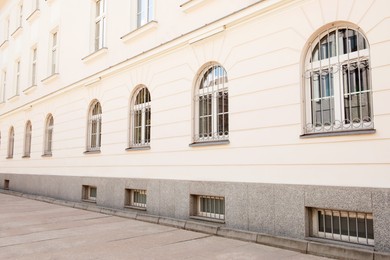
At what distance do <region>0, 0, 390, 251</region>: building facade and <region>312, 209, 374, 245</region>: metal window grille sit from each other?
0.02 m

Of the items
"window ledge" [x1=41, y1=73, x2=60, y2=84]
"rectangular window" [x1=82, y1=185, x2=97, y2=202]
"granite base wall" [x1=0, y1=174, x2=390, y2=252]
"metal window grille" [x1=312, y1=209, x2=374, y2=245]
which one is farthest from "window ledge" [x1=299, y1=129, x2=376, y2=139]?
"window ledge" [x1=41, y1=73, x2=60, y2=84]

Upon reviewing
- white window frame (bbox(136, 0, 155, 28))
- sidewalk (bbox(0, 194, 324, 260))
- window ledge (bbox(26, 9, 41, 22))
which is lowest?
sidewalk (bbox(0, 194, 324, 260))

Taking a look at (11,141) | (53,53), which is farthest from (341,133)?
(11,141)

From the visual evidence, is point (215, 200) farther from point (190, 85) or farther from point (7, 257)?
point (7, 257)

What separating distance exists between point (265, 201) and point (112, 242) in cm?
260

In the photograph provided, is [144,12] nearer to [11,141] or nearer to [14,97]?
[14,97]

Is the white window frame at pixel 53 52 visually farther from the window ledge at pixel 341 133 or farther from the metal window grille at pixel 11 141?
the window ledge at pixel 341 133

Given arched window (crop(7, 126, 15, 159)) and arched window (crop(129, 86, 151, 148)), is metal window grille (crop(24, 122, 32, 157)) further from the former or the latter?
arched window (crop(129, 86, 151, 148))

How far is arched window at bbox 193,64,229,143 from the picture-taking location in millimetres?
7113

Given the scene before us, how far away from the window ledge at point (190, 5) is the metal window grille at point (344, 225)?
460 centimetres

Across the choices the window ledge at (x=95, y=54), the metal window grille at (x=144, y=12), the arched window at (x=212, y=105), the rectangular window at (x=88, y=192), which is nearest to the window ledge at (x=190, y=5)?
Result: the arched window at (x=212, y=105)

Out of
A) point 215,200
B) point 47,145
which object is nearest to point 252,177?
point 215,200

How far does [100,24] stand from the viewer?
11.4 meters

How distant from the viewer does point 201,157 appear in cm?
728
